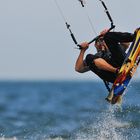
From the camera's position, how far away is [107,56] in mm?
17562

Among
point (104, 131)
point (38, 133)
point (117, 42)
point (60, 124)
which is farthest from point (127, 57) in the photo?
point (60, 124)

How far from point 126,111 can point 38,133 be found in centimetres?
545

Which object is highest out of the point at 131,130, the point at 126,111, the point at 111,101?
the point at 111,101

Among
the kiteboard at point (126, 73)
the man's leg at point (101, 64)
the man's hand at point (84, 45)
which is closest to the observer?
the man's hand at point (84, 45)

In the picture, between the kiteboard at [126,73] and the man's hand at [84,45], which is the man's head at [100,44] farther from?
the kiteboard at [126,73]

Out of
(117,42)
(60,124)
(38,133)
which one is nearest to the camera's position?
(117,42)

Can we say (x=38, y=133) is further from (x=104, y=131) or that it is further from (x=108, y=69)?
(x=108, y=69)

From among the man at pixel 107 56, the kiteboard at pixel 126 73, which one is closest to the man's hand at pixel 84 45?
the man at pixel 107 56

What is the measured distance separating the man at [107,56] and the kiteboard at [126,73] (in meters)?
0.13

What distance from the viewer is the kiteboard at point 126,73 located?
17.5 meters

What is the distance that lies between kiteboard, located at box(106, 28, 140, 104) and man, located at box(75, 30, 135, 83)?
126 millimetres

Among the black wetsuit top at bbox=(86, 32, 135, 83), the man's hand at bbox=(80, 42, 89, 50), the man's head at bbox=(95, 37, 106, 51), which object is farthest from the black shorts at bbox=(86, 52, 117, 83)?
the man's hand at bbox=(80, 42, 89, 50)

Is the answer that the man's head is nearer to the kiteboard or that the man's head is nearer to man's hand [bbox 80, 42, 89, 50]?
man's hand [bbox 80, 42, 89, 50]

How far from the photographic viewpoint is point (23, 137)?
2112 centimetres
